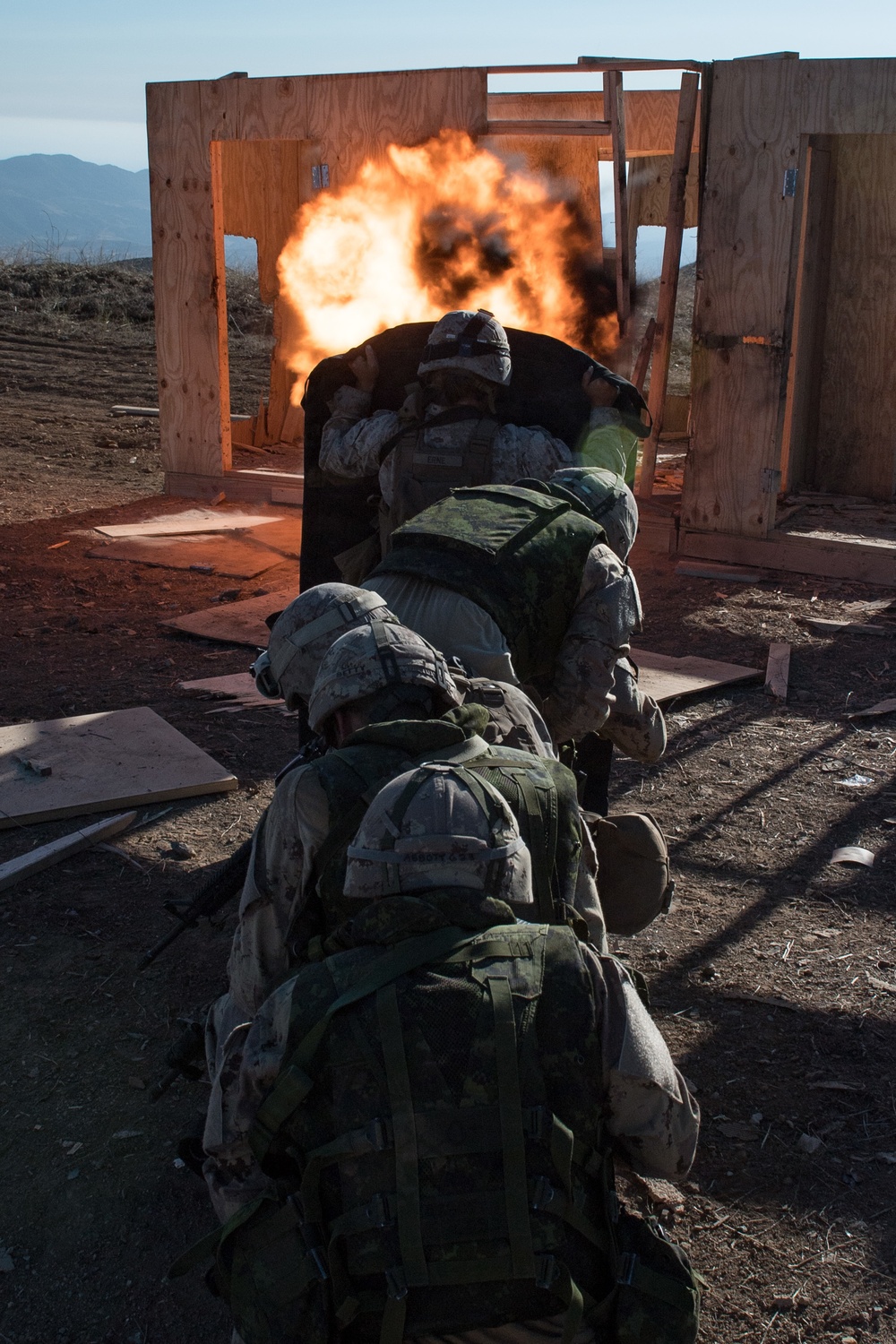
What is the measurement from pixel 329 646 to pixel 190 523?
735cm

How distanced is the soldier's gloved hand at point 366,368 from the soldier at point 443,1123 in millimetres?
3901

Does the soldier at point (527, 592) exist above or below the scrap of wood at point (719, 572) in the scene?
above

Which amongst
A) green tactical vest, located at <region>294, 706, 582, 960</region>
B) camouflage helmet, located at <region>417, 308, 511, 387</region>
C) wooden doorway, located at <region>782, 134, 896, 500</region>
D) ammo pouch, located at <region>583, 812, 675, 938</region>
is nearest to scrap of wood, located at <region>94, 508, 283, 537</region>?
wooden doorway, located at <region>782, 134, 896, 500</region>

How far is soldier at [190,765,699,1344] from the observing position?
7.02ft

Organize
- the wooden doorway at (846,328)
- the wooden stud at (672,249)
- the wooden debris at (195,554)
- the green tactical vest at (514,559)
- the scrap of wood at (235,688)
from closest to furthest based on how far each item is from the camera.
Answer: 1. the green tactical vest at (514,559)
2. the scrap of wood at (235,688)
3. the wooden stud at (672,249)
4. the wooden debris at (195,554)
5. the wooden doorway at (846,328)

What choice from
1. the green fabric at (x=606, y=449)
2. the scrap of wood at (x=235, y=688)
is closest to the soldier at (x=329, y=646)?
the green fabric at (x=606, y=449)

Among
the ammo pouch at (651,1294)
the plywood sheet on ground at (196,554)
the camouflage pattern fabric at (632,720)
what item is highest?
the camouflage pattern fabric at (632,720)

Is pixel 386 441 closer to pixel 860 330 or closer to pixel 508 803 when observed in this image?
pixel 508 803

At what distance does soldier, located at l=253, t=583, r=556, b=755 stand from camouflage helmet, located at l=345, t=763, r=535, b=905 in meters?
1.10

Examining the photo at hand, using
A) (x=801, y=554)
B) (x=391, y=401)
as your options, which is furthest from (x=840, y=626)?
(x=391, y=401)

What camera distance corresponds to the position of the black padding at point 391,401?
578 cm

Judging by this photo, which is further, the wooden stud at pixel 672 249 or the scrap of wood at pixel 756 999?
the wooden stud at pixel 672 249

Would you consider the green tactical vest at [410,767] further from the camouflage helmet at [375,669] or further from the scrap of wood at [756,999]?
the scrap of wood at [756,999]

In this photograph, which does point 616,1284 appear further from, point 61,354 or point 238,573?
point 61,354
